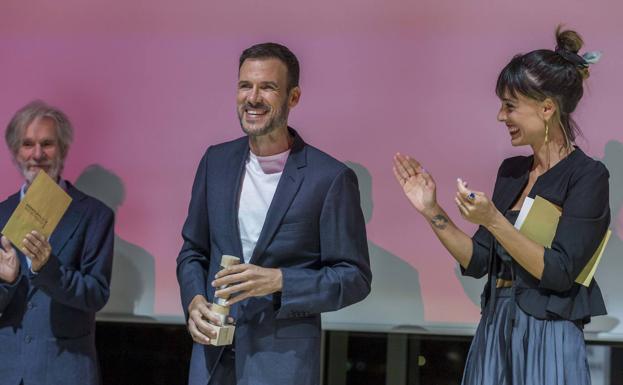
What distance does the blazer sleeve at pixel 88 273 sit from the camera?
9.21 feet

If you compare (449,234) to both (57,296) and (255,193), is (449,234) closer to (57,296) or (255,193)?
(255,193)

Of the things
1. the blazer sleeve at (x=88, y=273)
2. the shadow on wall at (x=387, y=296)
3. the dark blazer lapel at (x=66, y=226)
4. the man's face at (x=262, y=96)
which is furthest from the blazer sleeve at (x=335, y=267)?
the dark blazer lapel at (x=66, y=226)

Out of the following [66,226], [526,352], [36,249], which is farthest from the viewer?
[66,226]

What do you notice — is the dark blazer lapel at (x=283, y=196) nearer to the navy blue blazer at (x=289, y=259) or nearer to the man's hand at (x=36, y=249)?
the navy blue blazer at (x=289, y=259)

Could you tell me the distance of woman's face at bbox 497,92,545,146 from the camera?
2.50 meters

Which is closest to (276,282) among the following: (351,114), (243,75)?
(243,75)

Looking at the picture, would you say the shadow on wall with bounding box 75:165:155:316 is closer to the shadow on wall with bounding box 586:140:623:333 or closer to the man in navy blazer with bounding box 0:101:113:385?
the man in navy blazer with bounding box 0:101:113:385

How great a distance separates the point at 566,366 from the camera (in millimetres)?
2371

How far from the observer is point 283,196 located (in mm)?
2479

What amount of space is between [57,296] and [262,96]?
0.92 metres

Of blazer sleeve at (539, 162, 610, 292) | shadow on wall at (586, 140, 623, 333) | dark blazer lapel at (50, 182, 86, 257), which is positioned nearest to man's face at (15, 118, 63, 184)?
dark blazer lapel at (50, 182, 86, 257)

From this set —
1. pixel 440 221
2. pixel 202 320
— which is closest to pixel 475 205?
pixel 440 221

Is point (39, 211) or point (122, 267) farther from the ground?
point (39, 211)

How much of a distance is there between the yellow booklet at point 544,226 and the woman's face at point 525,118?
190mm
